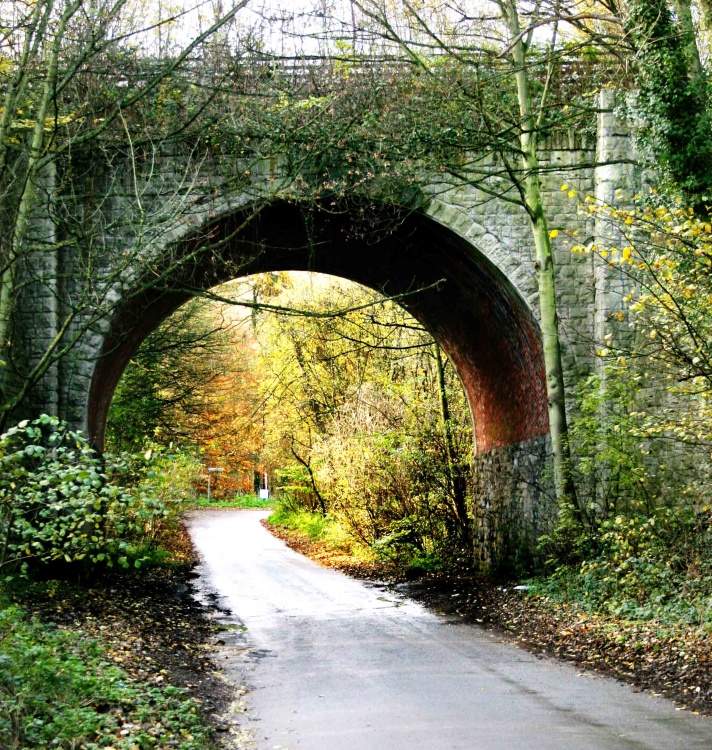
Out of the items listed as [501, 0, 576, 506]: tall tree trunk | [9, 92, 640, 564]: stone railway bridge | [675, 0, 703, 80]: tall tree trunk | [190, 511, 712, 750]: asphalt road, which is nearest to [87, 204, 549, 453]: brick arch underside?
[9, 92, 640, 564]: stone railway bridge

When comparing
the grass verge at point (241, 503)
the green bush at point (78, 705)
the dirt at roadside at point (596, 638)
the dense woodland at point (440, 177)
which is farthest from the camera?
the grass verge at point (241, 503)

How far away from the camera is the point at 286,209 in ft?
41.8

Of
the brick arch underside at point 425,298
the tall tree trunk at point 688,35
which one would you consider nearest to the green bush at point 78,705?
the brick arch underside at point 425,298

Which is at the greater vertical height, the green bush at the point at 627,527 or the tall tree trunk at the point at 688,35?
the tall tree trunk at the point at 688,35

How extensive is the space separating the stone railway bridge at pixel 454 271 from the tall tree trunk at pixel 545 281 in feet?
1.25

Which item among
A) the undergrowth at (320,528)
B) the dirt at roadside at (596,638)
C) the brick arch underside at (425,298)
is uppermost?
the brick arch underside at (425,298)

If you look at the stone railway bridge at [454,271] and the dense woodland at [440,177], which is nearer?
the dense woodland at [440,177]

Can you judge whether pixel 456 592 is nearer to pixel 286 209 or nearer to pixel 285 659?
pixel 285 659

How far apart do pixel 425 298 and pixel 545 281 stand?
3.17 m

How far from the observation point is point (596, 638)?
339 inches

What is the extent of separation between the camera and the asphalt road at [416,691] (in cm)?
539

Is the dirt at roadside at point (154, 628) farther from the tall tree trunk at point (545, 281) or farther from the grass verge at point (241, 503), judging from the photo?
the grass verge at point (241, 503)

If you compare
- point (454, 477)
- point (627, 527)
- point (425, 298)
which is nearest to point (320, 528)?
point (454, 477)

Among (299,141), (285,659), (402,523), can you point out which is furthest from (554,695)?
(402,523)
